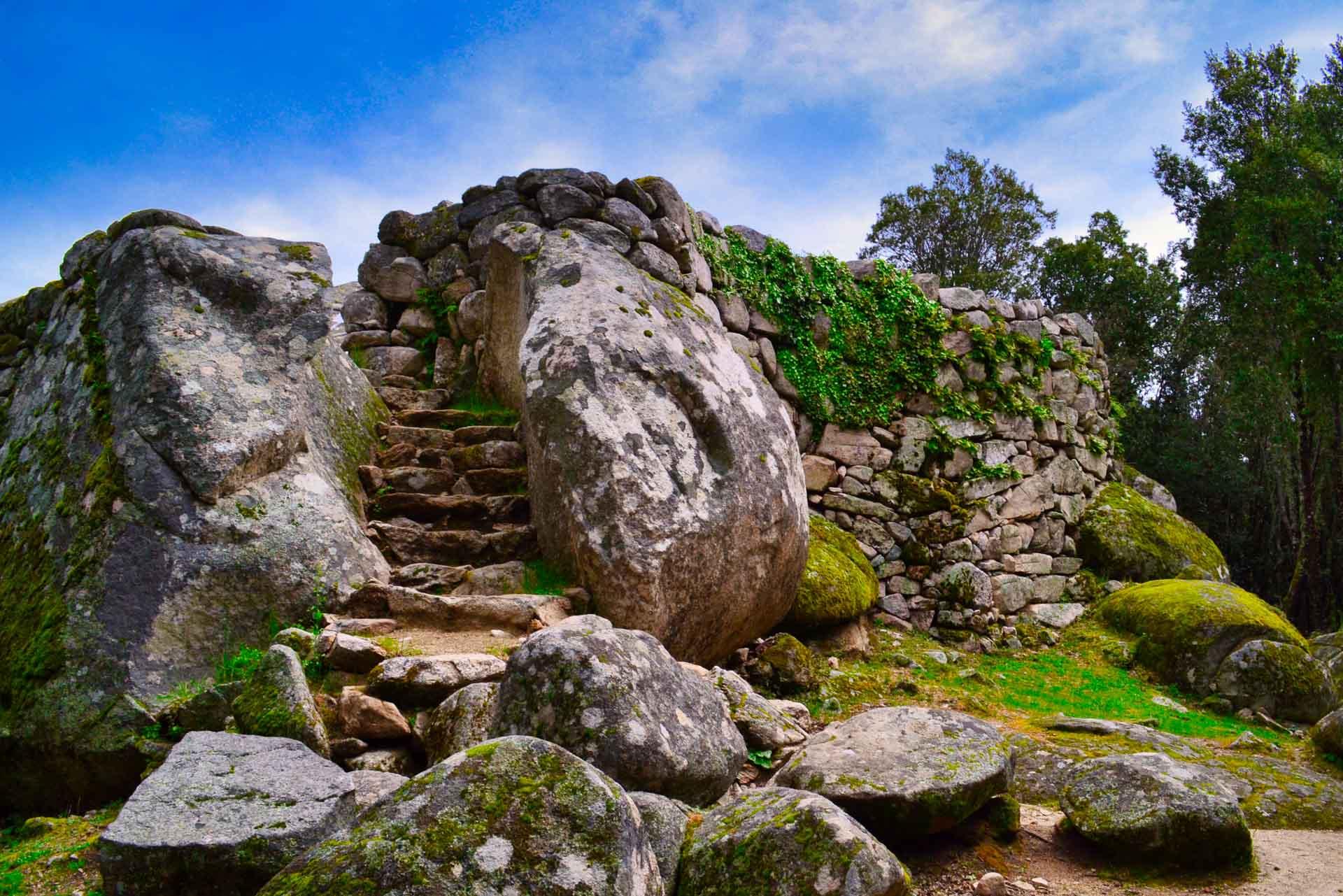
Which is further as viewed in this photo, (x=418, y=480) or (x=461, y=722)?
(x=418, y=480)

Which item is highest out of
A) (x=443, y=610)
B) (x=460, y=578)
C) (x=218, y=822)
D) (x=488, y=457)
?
(x=488, y=457)

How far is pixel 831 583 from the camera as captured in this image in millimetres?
9109

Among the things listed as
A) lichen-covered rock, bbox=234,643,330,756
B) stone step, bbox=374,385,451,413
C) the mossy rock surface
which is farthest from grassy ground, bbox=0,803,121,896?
the mossy rock surface

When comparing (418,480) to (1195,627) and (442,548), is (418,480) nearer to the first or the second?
(442,548)

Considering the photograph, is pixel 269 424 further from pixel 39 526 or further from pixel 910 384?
pixel 910 384

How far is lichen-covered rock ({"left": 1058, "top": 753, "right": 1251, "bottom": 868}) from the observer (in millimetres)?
4434

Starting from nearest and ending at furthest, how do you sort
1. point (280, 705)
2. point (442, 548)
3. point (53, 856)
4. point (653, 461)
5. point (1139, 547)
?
point (53, 856) < point (280, 705) < point (653, 461) < point (442, 548) < point (1139, 547)

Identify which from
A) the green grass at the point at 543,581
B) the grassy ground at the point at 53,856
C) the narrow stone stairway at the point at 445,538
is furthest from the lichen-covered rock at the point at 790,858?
the green grass at the point at 543,581

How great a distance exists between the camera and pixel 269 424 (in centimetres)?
598

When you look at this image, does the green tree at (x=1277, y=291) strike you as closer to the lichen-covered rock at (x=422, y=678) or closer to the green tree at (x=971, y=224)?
the green tree at (x=971, y=224)

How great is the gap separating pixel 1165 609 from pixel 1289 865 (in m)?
6.72

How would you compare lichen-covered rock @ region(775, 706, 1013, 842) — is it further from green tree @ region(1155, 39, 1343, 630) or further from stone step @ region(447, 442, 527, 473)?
green tree @ region(1155, 39, 1343, 630)

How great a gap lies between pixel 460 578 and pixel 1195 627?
8.52 meters

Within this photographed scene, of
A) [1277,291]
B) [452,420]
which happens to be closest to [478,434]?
[452,420]
